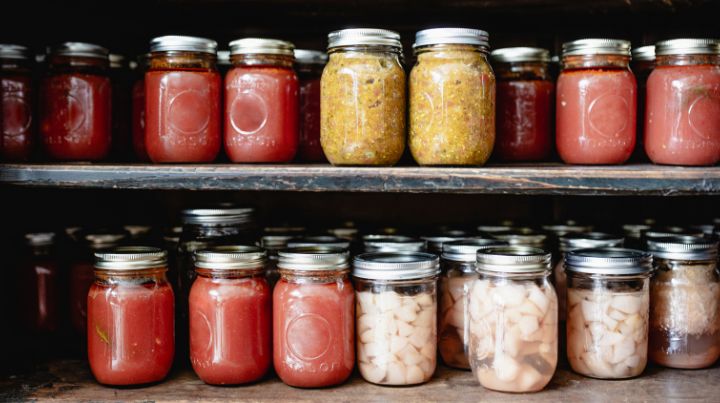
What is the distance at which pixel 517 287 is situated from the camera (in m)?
1.25

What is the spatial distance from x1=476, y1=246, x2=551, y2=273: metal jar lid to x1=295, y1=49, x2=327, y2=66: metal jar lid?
570 mm

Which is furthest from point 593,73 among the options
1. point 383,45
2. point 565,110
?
point 383,45

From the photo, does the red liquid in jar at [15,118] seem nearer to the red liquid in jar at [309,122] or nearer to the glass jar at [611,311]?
the red liquid in jar at [309,122]

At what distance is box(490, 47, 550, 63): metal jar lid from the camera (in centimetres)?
146

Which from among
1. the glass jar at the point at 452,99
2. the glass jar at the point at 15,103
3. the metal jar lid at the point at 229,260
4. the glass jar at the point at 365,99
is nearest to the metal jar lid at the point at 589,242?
the glass jar at the point at 452,99

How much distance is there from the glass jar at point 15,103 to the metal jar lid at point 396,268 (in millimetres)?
744

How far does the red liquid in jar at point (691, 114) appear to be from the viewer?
4.27ft

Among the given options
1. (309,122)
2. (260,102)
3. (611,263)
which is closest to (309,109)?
(309,122)

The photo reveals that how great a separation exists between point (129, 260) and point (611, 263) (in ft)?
2.95

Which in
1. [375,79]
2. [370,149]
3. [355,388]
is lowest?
[355,388]

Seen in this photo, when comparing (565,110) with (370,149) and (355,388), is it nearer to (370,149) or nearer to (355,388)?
(370,149)

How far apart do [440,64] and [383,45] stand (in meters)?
0.11

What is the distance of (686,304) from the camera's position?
1.37m

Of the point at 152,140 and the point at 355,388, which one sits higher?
the point at 152,140
